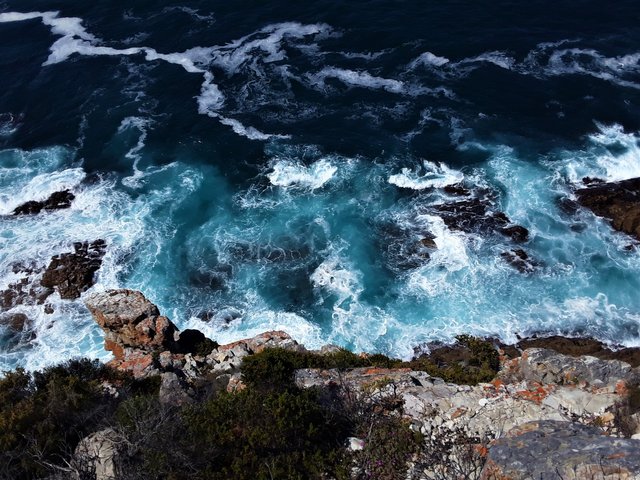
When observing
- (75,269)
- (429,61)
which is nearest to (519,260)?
(429,61)

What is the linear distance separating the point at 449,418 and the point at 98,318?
27695mm

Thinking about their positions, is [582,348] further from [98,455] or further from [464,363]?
[98,455]

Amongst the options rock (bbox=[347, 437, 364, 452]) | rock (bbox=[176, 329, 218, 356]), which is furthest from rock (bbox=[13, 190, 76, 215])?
rock (bbox=[347, 437, 364, 452])

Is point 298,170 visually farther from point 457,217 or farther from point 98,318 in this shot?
point 98,318

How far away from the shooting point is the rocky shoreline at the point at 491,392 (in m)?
19.6

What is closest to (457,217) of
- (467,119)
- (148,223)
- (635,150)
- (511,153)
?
(511,153)

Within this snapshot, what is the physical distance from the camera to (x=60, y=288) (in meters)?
53.1

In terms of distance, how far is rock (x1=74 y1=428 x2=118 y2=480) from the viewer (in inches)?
965

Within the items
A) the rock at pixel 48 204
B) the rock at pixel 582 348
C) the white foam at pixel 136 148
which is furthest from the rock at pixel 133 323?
the rock at pixel 582 348

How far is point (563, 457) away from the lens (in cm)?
1953

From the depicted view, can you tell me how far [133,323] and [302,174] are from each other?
1100 inches

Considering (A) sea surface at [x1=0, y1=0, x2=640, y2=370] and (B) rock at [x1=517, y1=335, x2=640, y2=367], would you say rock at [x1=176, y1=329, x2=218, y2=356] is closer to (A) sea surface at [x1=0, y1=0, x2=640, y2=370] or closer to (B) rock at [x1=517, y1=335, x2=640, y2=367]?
(A) sea surface at [x1=0, y1=0, x2=640, y2=370]

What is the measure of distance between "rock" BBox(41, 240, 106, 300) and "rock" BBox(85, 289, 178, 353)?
11501 millimetres

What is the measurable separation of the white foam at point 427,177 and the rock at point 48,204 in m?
35.5
